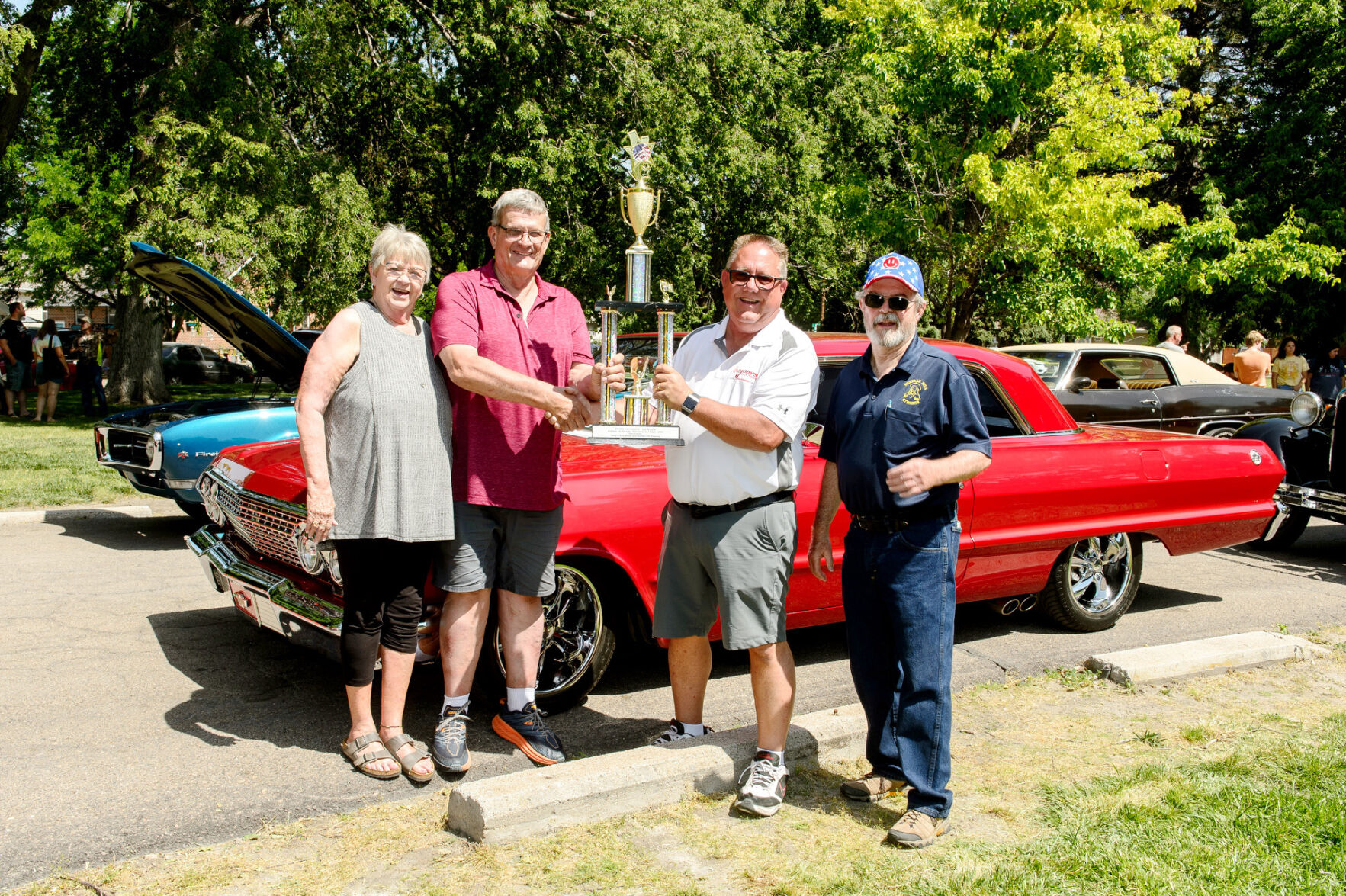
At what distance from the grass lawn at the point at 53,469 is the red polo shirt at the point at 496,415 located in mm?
7108

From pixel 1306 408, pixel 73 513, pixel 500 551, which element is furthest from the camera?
pixel 73 513

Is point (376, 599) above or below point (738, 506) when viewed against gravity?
below

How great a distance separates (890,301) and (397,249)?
174 centimetres

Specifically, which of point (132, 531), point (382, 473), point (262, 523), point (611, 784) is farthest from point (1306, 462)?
point (132, 531)

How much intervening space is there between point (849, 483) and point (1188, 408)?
942 centimetres

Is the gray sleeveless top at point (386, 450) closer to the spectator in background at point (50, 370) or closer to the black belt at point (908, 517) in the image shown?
the black belt at point (908, 517)

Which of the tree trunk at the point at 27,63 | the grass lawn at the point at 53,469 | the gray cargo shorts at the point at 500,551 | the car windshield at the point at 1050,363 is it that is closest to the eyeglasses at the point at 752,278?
the gray cargo shorts at the point at 500,551

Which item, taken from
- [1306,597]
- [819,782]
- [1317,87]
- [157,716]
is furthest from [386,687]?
[1317,87]

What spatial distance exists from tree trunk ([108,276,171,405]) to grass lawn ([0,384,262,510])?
177 cm

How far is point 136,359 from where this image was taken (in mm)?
19656

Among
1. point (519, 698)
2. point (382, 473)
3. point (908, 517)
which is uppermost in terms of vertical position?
point (382, 473)

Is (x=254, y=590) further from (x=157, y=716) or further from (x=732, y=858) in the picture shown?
(x=732, y=858)

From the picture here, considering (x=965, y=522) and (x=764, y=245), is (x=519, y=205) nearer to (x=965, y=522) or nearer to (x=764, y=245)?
(x=764, y=245)

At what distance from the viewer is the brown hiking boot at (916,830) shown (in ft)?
10.6
